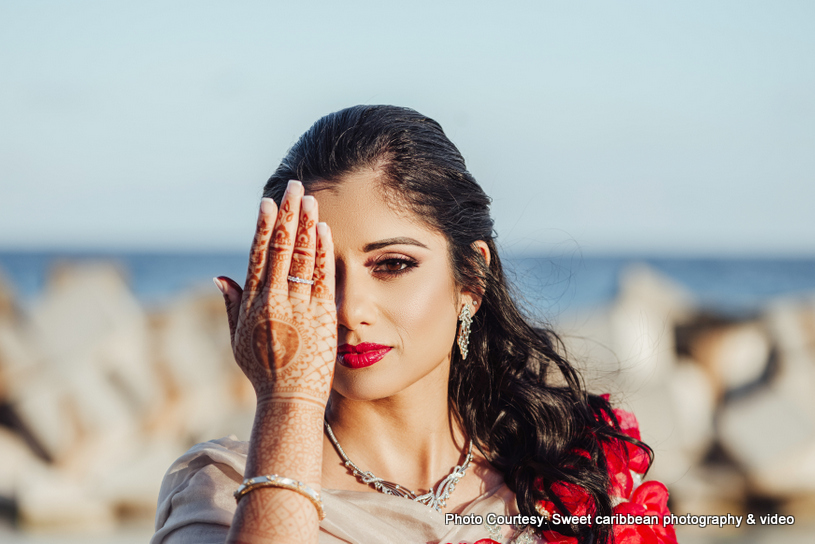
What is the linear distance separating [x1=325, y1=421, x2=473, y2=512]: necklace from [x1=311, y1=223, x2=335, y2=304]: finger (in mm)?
872

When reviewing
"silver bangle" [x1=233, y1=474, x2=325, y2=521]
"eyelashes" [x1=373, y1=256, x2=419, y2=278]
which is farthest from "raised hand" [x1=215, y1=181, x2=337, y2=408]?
"eyelashes" [x1=373, y1=256, x2=419, y2=278]

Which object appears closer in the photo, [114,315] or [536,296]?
[536,296]

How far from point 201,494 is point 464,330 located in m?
1.09

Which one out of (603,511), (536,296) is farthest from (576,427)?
(536,296)

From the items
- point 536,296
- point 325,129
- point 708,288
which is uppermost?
point 325,129

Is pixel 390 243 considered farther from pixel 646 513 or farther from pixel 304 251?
pixel 646 513

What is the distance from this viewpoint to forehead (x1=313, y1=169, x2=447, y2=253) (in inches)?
95.1

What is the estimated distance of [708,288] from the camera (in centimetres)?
2983

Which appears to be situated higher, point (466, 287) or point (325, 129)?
point (325, 129)

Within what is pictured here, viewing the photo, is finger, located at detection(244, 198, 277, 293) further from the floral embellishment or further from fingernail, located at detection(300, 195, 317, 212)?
the floral embellishment

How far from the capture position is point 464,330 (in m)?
2.91

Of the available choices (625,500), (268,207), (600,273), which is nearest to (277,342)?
(268,207)

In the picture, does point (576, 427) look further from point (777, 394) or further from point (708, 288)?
point (708, 288)

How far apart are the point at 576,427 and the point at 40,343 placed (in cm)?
939
